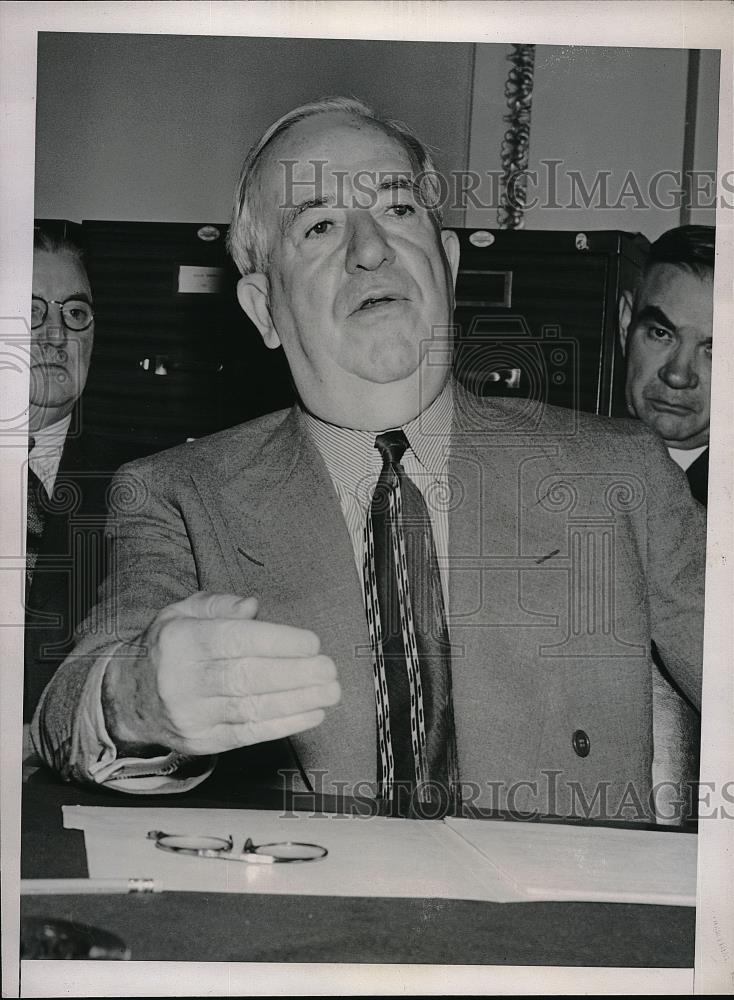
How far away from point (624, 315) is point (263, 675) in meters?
1.10

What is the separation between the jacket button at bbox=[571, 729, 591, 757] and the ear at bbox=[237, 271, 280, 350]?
107 cm

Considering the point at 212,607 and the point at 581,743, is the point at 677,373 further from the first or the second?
the point at 212,607

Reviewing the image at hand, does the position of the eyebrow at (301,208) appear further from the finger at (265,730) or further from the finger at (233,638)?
the finger at (265,730)

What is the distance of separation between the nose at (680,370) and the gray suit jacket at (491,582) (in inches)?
5.4

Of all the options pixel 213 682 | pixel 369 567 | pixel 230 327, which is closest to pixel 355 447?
pixel 369 567

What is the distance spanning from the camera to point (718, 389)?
224 centimetres

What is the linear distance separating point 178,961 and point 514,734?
87 cm

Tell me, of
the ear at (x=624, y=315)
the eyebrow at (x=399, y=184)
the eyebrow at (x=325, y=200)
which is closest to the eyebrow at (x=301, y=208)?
the eyebrow at (x=325, y=200)

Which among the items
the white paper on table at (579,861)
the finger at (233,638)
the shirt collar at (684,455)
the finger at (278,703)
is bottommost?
the white paper on table at (579,861)

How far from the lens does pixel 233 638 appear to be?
211 centimetres

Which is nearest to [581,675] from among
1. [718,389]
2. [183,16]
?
[718,389]

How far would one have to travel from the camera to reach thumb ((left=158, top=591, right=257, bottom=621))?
213 cm

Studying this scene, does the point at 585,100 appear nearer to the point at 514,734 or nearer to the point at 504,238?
the point at 504,238

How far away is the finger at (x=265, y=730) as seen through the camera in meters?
2.12
